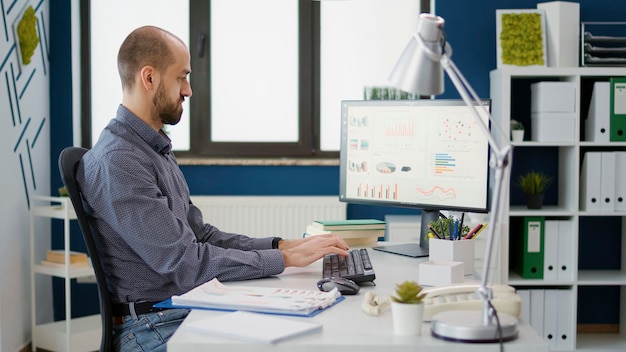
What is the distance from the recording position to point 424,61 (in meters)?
1.47

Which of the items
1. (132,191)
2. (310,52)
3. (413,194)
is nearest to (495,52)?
(310,52)

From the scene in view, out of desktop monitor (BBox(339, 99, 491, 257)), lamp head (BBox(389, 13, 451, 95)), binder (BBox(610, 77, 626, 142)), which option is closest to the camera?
lamp head (BBox(389, 13, 451, 95))

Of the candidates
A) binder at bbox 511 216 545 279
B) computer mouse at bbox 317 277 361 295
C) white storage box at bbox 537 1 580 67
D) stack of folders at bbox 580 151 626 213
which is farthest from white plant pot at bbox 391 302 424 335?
white storage box at bbox 537 1 580 67

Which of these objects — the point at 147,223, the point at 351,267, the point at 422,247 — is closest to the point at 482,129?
the point at 351,267

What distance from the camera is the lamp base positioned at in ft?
4.43

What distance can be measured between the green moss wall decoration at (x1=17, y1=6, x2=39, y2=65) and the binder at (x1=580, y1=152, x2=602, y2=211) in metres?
Result: 2.78

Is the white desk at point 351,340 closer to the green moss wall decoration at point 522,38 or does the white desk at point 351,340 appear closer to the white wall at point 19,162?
the white wall at point 19,162

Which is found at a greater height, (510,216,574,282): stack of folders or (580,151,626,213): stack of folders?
(580,151,626,213): stack of folders

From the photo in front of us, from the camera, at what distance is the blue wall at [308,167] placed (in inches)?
168

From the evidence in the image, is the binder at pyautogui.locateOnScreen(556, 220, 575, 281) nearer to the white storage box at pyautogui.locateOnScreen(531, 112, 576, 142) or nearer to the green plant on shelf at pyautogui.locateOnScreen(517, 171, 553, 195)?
the green plant on shelf at pyautogui.locateOnScreen(517, 171, 553, 195)

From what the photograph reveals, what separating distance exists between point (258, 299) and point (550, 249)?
2.63m

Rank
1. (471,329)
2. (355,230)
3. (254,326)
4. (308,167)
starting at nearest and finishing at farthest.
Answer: (471,329) < (254,326) < (355,230) < (308,167)

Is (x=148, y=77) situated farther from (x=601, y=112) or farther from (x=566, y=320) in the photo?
(x=566, y=320)

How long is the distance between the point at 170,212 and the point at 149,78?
44 centimetres
